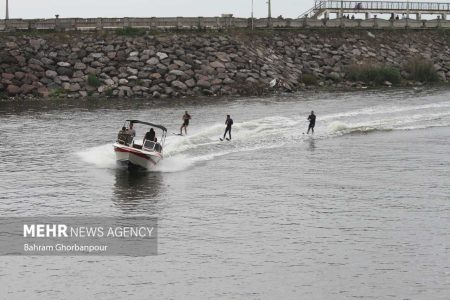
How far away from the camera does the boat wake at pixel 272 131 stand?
1726 inches

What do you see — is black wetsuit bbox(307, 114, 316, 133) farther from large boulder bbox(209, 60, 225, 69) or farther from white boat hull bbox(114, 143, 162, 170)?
large boulder bbox(209, 60, 225, 69)

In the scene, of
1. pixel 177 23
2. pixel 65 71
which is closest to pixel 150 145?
pixel 65 71

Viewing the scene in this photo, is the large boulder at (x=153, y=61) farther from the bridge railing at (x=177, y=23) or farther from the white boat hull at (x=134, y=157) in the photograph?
the white boat hull at (x=134, y=157)

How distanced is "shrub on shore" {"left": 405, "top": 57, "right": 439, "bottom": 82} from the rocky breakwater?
0.73m

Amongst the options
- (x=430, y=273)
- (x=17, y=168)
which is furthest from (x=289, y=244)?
(x=17, y=168)

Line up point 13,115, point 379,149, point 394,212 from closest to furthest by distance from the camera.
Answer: point 394,212 < point 379,149 < point 13,115

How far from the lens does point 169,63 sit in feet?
259

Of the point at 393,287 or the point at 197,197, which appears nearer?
the point at 393,287

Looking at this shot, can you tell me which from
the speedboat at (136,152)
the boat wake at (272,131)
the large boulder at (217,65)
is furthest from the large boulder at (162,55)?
the speedboat at (136,152)

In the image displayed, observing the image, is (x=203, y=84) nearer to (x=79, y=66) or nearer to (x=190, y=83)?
(x=190, y=83)

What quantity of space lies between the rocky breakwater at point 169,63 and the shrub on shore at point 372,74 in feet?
A: 3.30

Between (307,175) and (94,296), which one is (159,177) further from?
(94,296)

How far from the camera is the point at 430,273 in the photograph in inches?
940

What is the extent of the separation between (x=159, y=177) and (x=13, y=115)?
2757 centimetres
